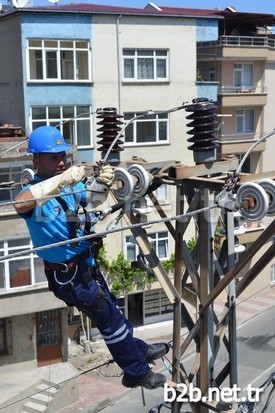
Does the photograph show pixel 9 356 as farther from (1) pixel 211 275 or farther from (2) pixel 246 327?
(1) pixel 211 275

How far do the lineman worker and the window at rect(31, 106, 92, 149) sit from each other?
57.5 ft

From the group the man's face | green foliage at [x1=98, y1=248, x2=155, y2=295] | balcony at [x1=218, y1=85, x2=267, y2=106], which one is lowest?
green foliage at [x1=98, y1=248, x2=155, y2=295]

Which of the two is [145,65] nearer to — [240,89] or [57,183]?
[240,89]

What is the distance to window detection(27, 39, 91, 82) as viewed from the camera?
23.2 meters

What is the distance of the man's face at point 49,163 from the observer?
6055 mm

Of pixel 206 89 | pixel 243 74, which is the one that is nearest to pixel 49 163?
pixel 206 89

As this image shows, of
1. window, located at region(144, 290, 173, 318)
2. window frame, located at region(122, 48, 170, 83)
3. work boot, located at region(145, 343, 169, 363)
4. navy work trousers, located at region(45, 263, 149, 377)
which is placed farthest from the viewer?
window, located at region(144, 290, 173, 318)

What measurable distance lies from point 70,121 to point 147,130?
359 cm

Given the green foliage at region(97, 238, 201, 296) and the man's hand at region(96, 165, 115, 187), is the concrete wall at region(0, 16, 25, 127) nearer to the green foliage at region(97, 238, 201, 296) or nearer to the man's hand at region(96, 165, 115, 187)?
the green foliage at region(97, 238, 201, 296)

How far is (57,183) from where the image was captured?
18.5 feet

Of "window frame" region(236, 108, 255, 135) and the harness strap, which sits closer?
the harness strap

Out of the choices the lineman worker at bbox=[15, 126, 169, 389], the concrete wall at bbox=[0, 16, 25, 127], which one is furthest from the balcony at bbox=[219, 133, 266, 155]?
the lineman worker at bbox=[15, 126, 169, 389]

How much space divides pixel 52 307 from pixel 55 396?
3020mm

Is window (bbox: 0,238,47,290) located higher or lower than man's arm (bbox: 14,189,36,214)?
lower
